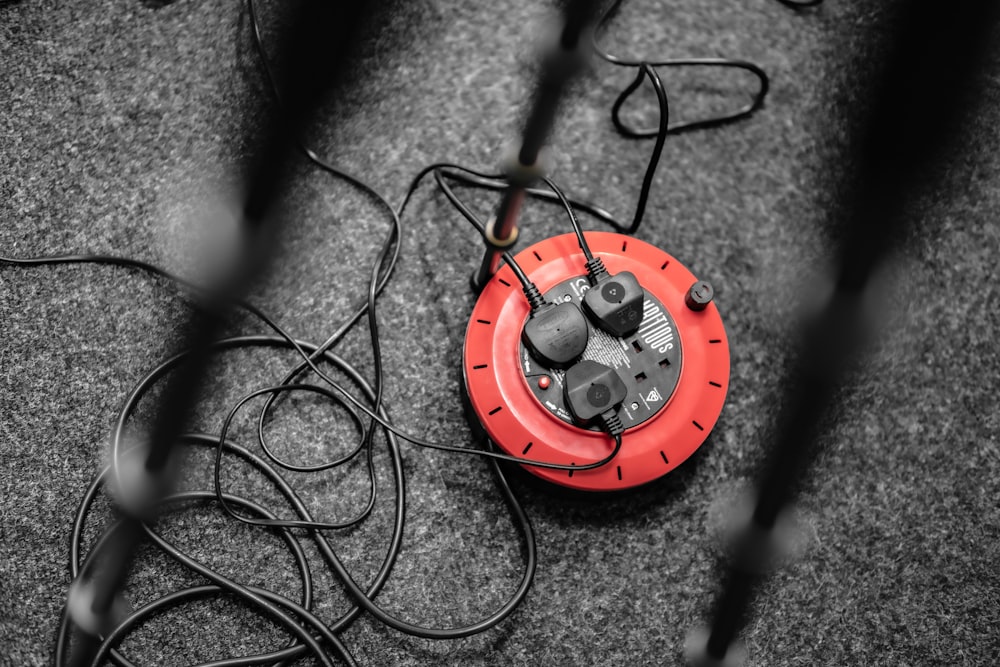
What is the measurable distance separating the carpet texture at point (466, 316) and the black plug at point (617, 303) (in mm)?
147

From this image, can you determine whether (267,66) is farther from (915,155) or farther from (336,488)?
(915,155)

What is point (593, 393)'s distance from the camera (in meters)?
0.75

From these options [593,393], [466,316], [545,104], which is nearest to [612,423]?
[593,393]

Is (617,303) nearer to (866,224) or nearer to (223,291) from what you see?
(866,224)

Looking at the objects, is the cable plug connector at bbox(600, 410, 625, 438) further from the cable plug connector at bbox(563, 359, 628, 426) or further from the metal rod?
the metal rod

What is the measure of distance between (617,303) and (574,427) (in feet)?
0.37

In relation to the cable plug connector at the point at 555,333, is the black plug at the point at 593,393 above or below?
below

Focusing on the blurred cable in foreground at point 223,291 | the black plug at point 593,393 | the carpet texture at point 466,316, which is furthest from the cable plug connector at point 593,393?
the blurred cable in foreground at point 223,291

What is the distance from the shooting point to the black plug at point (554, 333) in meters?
0.76

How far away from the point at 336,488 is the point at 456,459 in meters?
0.11

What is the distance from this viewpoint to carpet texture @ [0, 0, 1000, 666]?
79 centimetres

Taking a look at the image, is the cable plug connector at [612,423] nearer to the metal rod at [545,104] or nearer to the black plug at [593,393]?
the black plug at [593,393]

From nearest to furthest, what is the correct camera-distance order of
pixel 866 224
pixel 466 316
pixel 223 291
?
pixel 223 291, pixel 866 224, pixel 466 316

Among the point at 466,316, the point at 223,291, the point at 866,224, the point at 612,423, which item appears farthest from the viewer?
the point at 466,316
